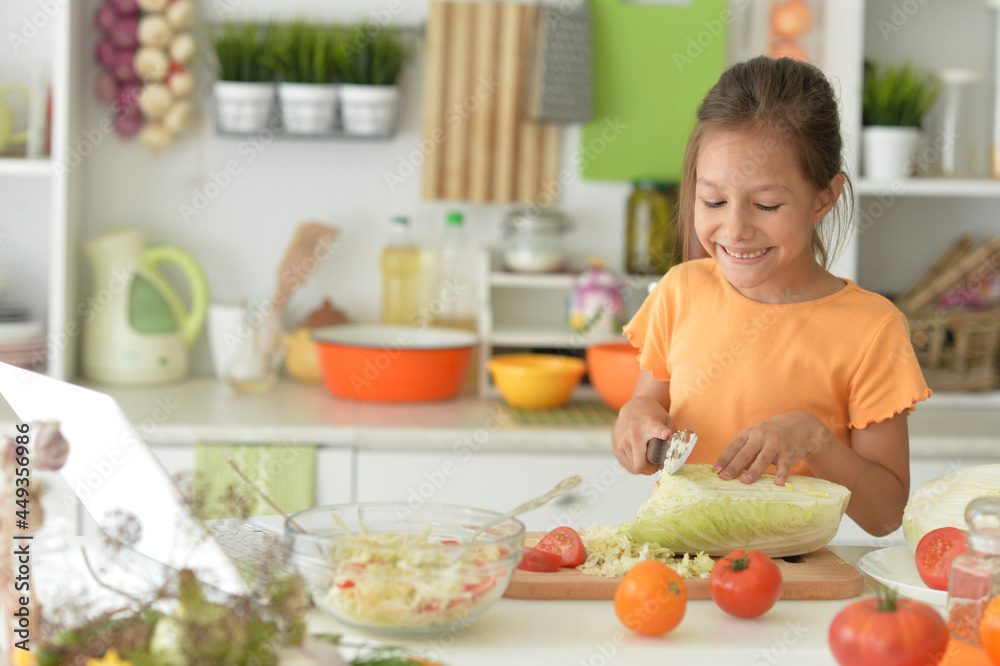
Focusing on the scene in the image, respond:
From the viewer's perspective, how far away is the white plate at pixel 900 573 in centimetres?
87

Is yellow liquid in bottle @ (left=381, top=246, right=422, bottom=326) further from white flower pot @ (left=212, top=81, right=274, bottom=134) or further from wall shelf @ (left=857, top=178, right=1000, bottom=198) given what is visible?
wall shelf @ (left=857, top=178, right=1000, bottom=198)

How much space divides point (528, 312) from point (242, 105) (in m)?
0.79

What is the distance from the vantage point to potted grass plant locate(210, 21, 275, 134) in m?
2.12

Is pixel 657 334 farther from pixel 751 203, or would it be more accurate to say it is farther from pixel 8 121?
pixel 8 121

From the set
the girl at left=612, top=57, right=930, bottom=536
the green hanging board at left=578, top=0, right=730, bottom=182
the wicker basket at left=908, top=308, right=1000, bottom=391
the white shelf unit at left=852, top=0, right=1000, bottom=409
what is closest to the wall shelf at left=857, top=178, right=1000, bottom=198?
the white shelf unit at left=852, top=0, right=1000, bottom=409

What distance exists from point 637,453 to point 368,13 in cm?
148

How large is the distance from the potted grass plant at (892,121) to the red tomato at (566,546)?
1.46 m

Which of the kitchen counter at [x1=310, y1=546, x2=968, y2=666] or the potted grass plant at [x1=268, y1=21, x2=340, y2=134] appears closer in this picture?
the kitchen counter at [x1=310, y1=546, x2=968, y2=666]

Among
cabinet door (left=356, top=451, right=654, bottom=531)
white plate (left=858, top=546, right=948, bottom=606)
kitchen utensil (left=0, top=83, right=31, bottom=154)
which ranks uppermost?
kitchen utensil (left=0, top=83, right=31, bottom=154)

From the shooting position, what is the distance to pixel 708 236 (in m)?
1.08

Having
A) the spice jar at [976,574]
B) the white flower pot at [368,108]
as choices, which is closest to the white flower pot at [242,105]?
the white flower pot at [368,108]

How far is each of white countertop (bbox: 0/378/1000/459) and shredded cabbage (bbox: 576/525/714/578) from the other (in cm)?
85

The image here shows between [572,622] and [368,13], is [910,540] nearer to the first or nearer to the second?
[572,622]

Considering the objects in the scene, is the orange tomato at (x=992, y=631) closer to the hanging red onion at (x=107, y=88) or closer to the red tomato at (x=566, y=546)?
the red tomato at (x=566, y=546)
